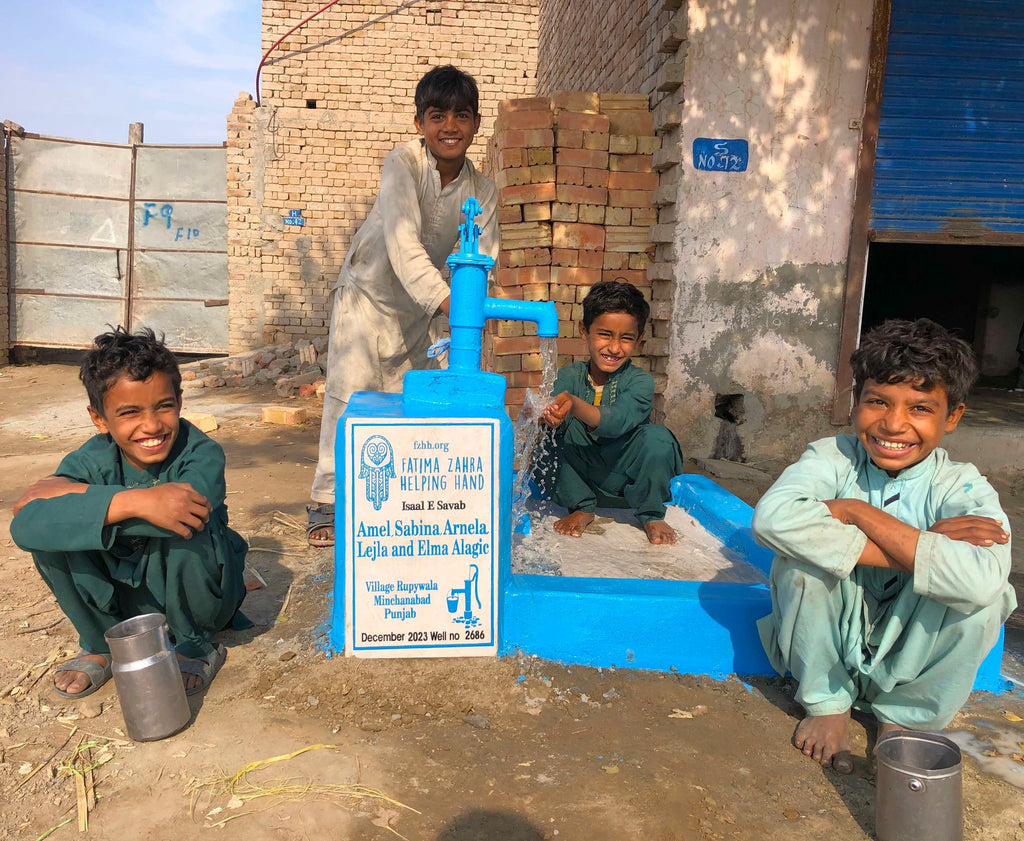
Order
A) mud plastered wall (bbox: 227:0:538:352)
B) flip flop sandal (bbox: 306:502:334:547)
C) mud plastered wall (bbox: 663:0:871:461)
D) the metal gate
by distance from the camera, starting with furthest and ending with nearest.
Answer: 1. the metal gate
2. mud plastered wall (bbox: 227:0:538:352)
3. mud plastered wall (bbox: 663:0:871:461)
4. flip flop sandal (bbox: 306:502:334:547)

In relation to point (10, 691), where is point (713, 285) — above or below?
→ above

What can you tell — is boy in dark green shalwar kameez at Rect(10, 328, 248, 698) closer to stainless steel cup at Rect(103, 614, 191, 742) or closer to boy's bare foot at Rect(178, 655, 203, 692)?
boy's bare foot at Rect(178, 655, 203, 692)

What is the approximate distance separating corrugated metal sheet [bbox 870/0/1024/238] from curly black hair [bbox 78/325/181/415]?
4.73 meters

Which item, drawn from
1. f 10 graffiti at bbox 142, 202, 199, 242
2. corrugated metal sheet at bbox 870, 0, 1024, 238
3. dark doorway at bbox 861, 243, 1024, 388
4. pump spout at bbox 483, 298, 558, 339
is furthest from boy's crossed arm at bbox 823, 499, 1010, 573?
f 10 graffiti at bbox 142, 202, 199, 242

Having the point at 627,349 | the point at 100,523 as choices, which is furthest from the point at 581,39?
the point at 100,523

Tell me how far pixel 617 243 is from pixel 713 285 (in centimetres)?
73

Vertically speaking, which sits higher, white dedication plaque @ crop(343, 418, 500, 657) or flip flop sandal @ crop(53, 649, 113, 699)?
white dedication plaque @ crop(343, 418, 500, 657)

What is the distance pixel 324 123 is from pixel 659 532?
9.01 meters

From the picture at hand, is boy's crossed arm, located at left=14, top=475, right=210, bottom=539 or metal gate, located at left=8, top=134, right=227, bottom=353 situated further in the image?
metal gate, located at left=8, top=134, right=227, bottom=353

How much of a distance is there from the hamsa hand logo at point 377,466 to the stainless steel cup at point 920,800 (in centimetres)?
136

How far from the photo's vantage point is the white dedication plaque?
2119mm

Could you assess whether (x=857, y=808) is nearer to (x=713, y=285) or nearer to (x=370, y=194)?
(x=713, y=285)

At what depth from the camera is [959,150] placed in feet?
17.1

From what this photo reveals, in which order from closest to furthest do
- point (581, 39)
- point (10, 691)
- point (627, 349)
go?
point (10, 691) < point (627, 349) < point (581, 39)
